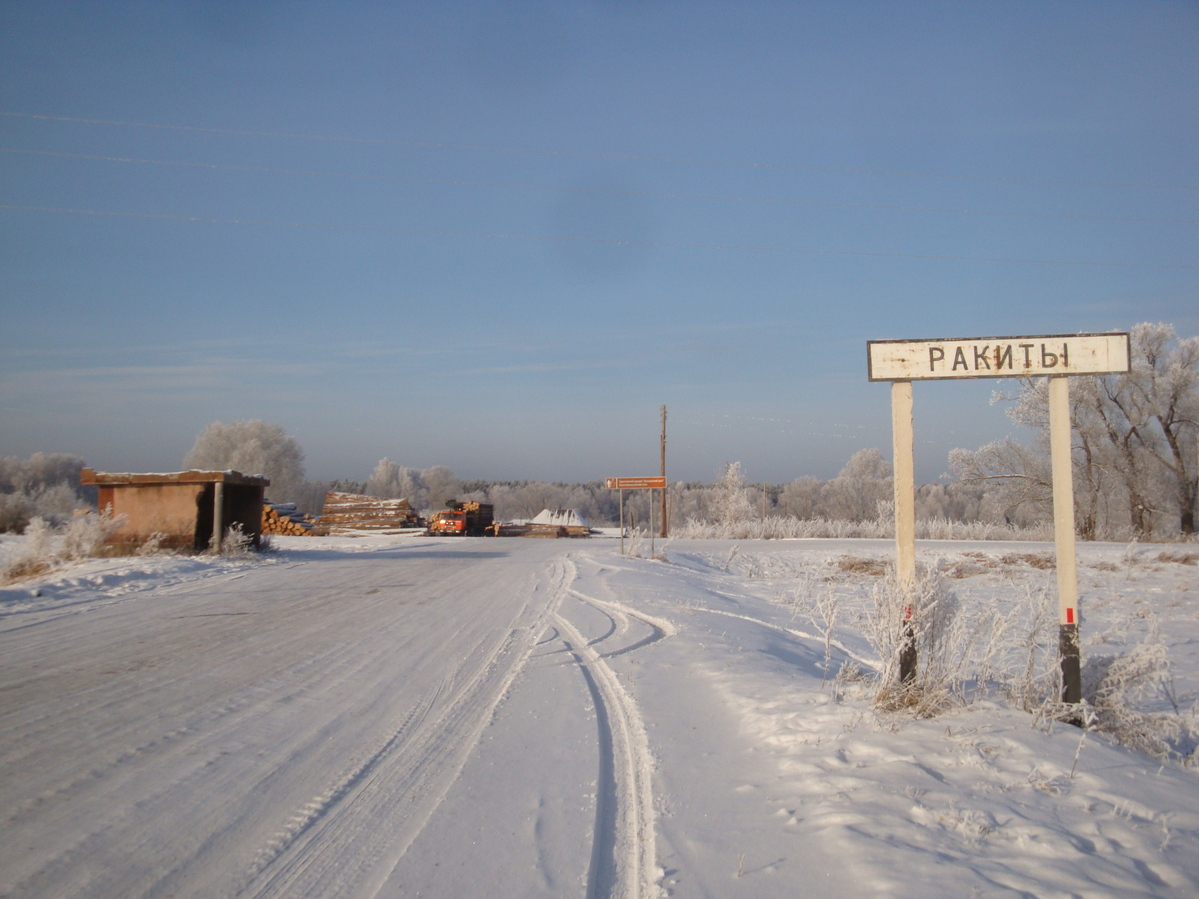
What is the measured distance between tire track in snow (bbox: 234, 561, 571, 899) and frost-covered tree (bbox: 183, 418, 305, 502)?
63769 millimetres

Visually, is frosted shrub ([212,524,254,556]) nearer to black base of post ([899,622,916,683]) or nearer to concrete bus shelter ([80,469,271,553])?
concrete bus shelter ([80,469,271,553])

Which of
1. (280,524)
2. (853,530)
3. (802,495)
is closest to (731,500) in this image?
(853,530)

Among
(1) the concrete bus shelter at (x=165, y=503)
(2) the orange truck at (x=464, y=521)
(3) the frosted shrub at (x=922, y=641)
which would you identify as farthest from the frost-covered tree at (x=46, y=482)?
(3) the frosted shrub at (x=922, y=641)

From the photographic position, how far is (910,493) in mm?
6133

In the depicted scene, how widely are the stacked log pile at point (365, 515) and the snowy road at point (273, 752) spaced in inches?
1193

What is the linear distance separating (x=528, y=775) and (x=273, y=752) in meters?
1.75

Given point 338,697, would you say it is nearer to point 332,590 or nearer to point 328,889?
point 328,889

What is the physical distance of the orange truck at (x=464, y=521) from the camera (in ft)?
129

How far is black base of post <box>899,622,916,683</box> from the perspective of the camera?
226 inches

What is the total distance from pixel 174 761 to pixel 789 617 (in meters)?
11.1

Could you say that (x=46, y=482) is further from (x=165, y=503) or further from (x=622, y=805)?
(x=622, y=805)

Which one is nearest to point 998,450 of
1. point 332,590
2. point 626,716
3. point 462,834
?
point 332,590

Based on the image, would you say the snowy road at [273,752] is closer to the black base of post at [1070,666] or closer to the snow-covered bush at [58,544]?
the black base of post at [1070,666]

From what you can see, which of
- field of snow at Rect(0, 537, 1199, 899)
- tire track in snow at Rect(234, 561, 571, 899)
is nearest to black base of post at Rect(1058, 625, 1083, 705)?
field of snow at Rect(0, 537, 1199, 899)
